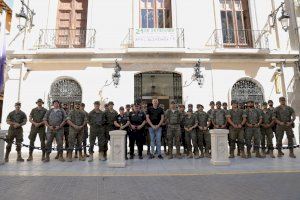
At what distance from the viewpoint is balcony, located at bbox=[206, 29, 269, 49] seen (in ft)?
42.1

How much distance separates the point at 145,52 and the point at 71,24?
4.45 metres

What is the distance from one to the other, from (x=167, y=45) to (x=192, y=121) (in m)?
5.06

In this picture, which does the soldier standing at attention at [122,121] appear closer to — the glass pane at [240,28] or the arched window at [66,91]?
the arched window at [66,91]

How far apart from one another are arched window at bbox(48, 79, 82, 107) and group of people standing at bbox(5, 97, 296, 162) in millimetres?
3696

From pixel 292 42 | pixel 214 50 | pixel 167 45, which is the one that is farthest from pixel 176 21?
pixel 292 42

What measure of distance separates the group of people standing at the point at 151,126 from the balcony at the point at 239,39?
16.5ft

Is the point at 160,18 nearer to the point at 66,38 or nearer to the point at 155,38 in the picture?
the point at 155,38

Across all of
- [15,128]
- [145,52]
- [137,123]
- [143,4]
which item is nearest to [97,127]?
[137,123]

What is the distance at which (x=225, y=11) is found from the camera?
44.5 ft

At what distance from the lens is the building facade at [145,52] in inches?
485

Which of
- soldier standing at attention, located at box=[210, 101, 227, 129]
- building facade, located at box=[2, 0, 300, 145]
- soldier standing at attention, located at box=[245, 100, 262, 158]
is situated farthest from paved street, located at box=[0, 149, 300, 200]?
building facade, located at box=[2, 0, 300, 145]

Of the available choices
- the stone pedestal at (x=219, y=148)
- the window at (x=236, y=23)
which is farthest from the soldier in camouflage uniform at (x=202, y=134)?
the window at (x=236, y=23)

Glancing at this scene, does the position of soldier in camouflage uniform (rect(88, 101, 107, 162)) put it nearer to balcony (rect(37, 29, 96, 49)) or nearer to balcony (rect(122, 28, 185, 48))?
balcony (rect(122, 28, 185, 48))

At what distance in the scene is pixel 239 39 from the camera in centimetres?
1340
